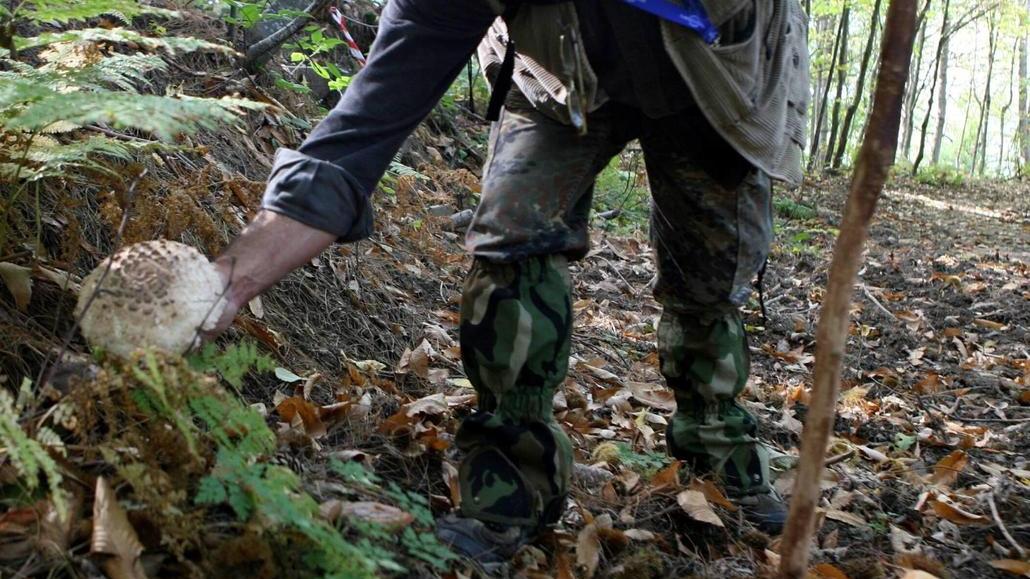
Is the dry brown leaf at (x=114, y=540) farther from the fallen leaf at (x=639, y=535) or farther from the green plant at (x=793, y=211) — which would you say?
the green plant at (x=793, y=211)

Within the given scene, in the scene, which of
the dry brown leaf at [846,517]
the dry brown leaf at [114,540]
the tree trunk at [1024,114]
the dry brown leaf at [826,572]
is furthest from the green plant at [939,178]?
the dry brown leaf at [114,540]

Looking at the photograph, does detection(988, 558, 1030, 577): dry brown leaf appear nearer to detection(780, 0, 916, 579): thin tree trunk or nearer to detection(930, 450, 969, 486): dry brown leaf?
detection(930, 450, 969, 486): dry brown leaf

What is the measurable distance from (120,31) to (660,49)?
134 centimetres

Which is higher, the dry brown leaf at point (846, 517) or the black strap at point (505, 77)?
the black strap at point (505, 77)

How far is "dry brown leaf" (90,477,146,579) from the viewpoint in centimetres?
141

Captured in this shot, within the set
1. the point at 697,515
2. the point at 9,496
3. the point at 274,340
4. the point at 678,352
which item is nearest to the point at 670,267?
the point at 678,352

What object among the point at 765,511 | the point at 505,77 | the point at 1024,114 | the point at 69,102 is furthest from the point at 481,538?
the point at 1024,114

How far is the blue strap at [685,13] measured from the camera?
1930mm

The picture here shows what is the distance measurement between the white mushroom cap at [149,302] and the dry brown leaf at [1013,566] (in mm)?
2250

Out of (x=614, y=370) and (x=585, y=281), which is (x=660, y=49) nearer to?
(x=614, y=370)

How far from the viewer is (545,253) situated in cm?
215

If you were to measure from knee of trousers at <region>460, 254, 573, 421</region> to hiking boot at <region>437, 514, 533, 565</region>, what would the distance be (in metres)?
0.28

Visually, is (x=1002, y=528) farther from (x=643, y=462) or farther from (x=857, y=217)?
(x=857, y=217)

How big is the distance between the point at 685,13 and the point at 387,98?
73 cm
